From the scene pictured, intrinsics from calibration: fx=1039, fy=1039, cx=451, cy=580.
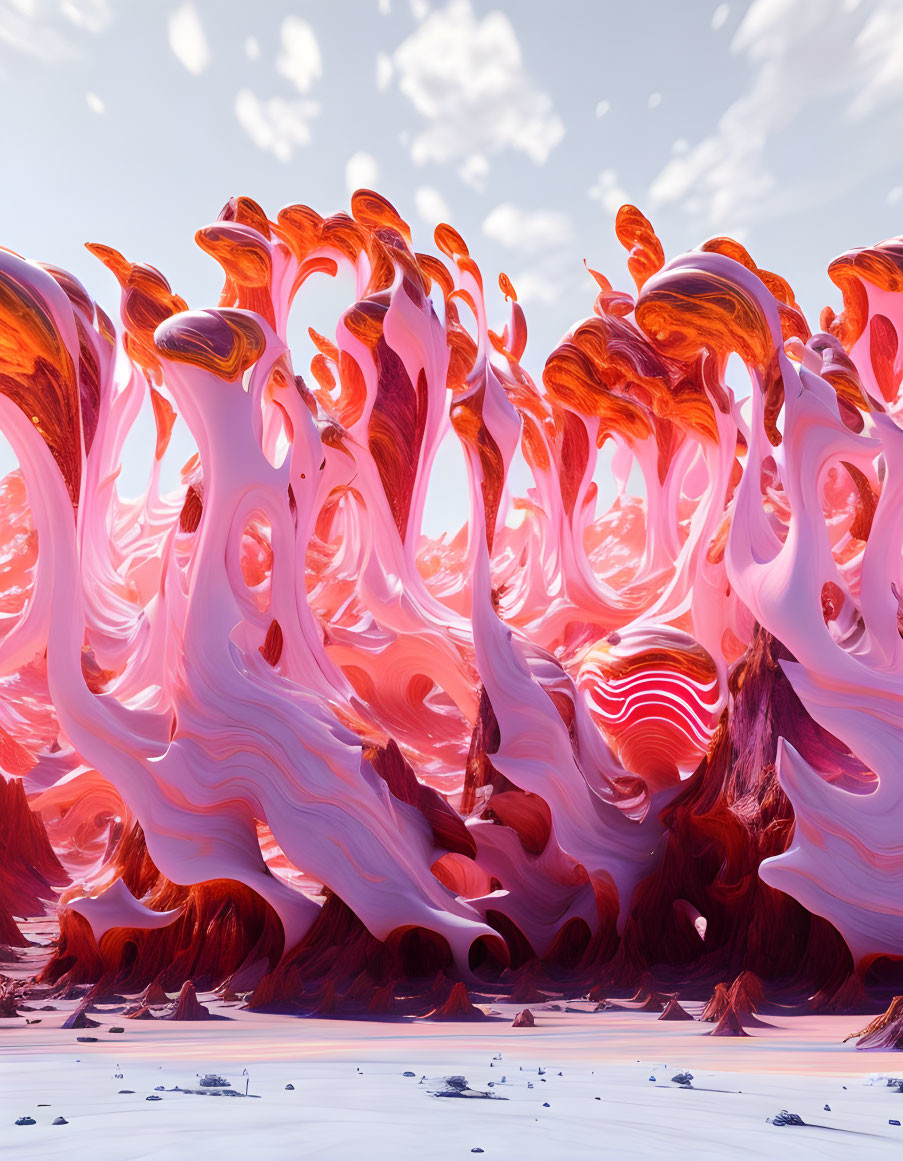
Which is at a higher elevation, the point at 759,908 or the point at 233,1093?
the point at 759,908

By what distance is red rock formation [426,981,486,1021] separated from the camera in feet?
17.8

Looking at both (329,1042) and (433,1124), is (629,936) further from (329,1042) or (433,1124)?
(433,1124)

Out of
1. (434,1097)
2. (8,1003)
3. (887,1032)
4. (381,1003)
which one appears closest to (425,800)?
(381,1003)

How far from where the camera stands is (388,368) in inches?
393

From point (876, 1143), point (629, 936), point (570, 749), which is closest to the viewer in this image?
point (876, 1143)

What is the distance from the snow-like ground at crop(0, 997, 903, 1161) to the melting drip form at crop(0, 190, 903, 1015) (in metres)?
0.96

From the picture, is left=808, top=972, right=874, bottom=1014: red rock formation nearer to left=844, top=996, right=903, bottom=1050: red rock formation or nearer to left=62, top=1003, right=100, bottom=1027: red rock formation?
left=844, top=996, right=903, bottom=1050: red rock formation

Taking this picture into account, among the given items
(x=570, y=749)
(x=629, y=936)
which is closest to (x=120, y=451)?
(x=570, y=749)

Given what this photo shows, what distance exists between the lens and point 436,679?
10.3m

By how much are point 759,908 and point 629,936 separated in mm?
924

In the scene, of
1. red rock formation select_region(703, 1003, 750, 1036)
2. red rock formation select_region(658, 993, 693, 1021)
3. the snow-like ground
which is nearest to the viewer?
the snow-like ground

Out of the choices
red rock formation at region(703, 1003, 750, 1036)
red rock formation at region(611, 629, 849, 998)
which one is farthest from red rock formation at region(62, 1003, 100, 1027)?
red rock formation at region(611, 629, 849, 998)

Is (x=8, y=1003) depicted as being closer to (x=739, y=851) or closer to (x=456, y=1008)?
(x=456, y=1008)

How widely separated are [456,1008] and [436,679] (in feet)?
16.3
